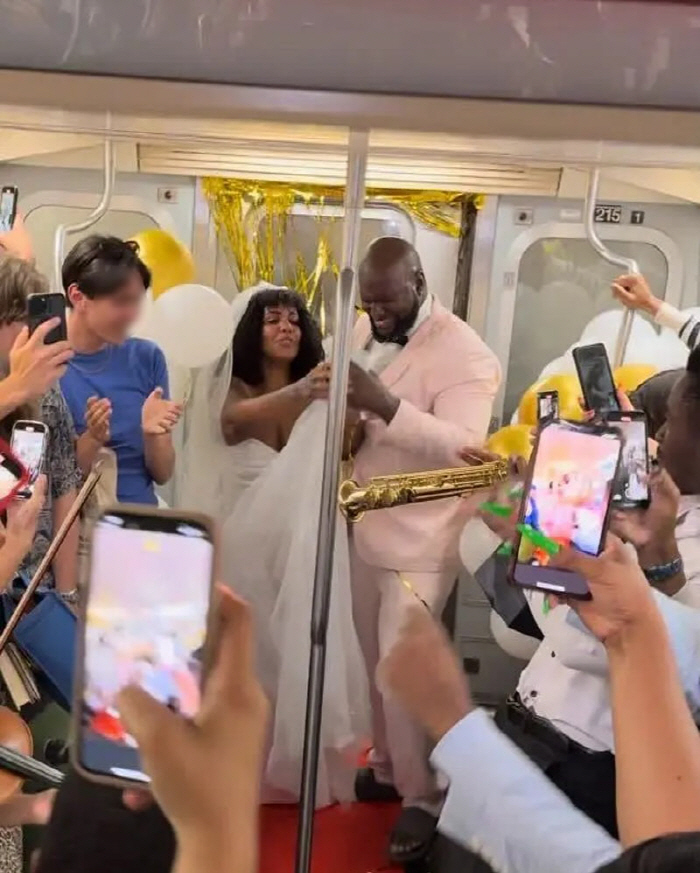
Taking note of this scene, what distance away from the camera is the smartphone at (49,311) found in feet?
2.04

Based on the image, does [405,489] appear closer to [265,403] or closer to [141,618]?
[265,403]

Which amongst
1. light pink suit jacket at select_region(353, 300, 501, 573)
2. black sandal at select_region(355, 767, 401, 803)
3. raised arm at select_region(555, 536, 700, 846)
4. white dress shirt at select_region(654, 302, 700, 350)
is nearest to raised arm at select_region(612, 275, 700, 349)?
white dress shirt at select_region(654, 302, 700, 350)

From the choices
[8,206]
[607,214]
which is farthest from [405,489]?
[8,206]

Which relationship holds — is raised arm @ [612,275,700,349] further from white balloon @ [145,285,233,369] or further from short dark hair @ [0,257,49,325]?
short dark hair @ [0,257,49,325]

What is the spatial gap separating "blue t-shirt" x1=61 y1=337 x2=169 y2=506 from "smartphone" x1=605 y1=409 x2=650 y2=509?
32 cm

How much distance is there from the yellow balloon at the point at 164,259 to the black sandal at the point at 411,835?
1.50ft

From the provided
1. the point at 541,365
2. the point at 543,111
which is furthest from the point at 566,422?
the point at 543,111

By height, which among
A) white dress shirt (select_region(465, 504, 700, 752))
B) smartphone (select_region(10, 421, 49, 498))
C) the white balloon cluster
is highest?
the white balloon cluster

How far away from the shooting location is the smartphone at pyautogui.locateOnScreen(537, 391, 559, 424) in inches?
25.4

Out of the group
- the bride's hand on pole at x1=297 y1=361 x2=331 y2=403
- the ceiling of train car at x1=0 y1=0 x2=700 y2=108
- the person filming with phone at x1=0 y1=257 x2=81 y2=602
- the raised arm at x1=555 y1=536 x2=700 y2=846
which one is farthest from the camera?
the bride's hand on pole at x1=297 y1=361 x2=331 y2=403

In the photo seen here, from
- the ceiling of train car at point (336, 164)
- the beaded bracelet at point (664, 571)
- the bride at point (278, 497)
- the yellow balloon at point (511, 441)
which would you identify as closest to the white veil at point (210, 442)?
the bride at point (278, 497)

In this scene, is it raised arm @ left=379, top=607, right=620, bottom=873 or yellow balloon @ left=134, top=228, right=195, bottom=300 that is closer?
raised arm @ left=379, top=607, right=620, bottom=873

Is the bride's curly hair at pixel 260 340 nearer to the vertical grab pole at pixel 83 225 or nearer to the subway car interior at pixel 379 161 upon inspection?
the subway car interior at pixel 379 161

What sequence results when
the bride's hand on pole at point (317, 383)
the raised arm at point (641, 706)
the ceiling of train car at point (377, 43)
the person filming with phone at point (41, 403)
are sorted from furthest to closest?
1. the bride's hand on pole at point (317, 383)
2. the person filming with phone at point (41, 403)
3. the raised arm at point (641, 706)
4. the ceiling of train car at point (377, 43)
